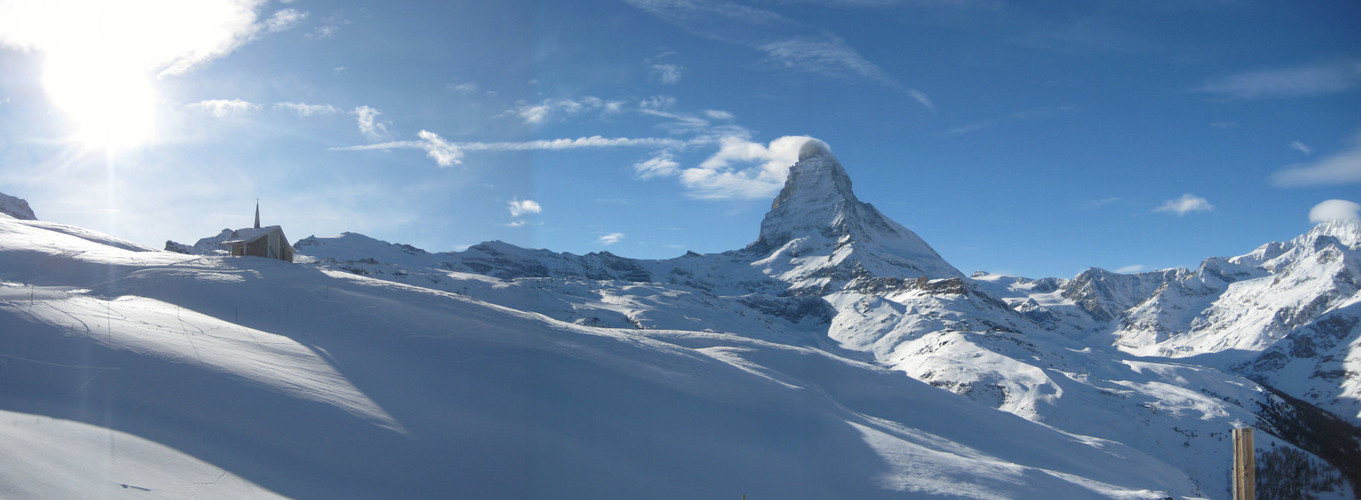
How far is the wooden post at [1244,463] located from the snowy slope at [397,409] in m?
11.4

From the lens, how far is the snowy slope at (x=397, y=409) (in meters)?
16.6

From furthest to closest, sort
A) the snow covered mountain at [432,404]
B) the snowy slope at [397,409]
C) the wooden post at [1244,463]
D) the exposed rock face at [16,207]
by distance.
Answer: the exposed rock face at [16,207]
the snow covered mountain at [432,404]
the snowy slope at [397,409]
the wooden post at [1244,463]

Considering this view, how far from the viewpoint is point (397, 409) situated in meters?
22.2

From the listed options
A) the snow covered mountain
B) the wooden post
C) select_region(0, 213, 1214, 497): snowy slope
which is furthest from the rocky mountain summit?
the wooden post

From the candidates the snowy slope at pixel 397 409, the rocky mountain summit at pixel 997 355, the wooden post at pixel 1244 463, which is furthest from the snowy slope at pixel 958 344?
the wooden post at pixel 1244 463

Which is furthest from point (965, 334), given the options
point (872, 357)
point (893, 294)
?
point (893, 294)

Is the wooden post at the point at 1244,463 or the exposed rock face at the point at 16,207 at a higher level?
the exposed rock face at the point at 16,207

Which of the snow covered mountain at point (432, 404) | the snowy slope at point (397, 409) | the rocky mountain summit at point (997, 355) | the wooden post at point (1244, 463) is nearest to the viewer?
the wooden post at point (1244, 463)

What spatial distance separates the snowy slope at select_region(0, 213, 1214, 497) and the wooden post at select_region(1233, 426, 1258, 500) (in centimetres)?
1142

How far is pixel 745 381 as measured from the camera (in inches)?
1355

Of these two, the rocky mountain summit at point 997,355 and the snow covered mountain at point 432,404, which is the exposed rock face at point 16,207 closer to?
the rocky mountain summit at point 997,355

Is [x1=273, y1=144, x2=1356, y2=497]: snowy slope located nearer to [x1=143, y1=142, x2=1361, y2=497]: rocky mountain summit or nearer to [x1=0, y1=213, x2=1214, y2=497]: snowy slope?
[x1=143, y1=142, x2=1361, y2=497]: rocky mountain summit

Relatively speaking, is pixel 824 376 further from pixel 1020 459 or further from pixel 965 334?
pixel 965 334

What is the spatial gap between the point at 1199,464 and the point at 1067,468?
4886cm
